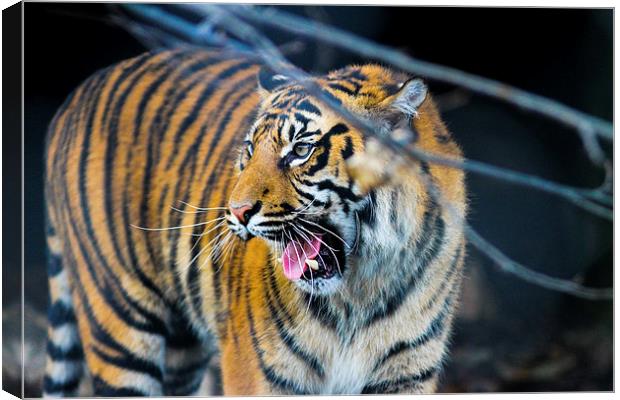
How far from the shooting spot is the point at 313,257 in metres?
3.16

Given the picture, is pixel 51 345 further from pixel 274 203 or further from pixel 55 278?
pixel 274 203

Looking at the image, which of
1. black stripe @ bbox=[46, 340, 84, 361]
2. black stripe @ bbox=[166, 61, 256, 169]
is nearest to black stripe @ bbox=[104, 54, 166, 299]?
black stripe @ bbox=[166, 61, 256, 169]

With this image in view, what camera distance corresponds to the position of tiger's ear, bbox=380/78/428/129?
10.1ft

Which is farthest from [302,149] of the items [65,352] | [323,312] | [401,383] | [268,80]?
[65,352]

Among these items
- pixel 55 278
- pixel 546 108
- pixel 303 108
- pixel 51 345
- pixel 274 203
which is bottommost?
pixel 51 345

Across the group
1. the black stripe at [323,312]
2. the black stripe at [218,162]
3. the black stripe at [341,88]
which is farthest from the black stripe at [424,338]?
the black stripe at [341,88]

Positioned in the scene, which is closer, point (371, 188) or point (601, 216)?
point (371, 188)

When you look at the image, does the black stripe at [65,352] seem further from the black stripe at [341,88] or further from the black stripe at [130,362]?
the black stripe at [341,88]

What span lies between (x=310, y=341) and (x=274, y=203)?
60 cm

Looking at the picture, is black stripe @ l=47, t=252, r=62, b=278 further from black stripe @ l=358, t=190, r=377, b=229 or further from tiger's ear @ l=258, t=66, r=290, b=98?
black stripe @ l=358, t=190, r=377, b=229

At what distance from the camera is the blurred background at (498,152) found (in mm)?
3486

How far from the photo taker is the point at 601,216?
3752 millimetres

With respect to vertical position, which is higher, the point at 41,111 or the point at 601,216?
the point at 41,111

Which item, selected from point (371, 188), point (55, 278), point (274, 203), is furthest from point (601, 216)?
point (55, 278)
